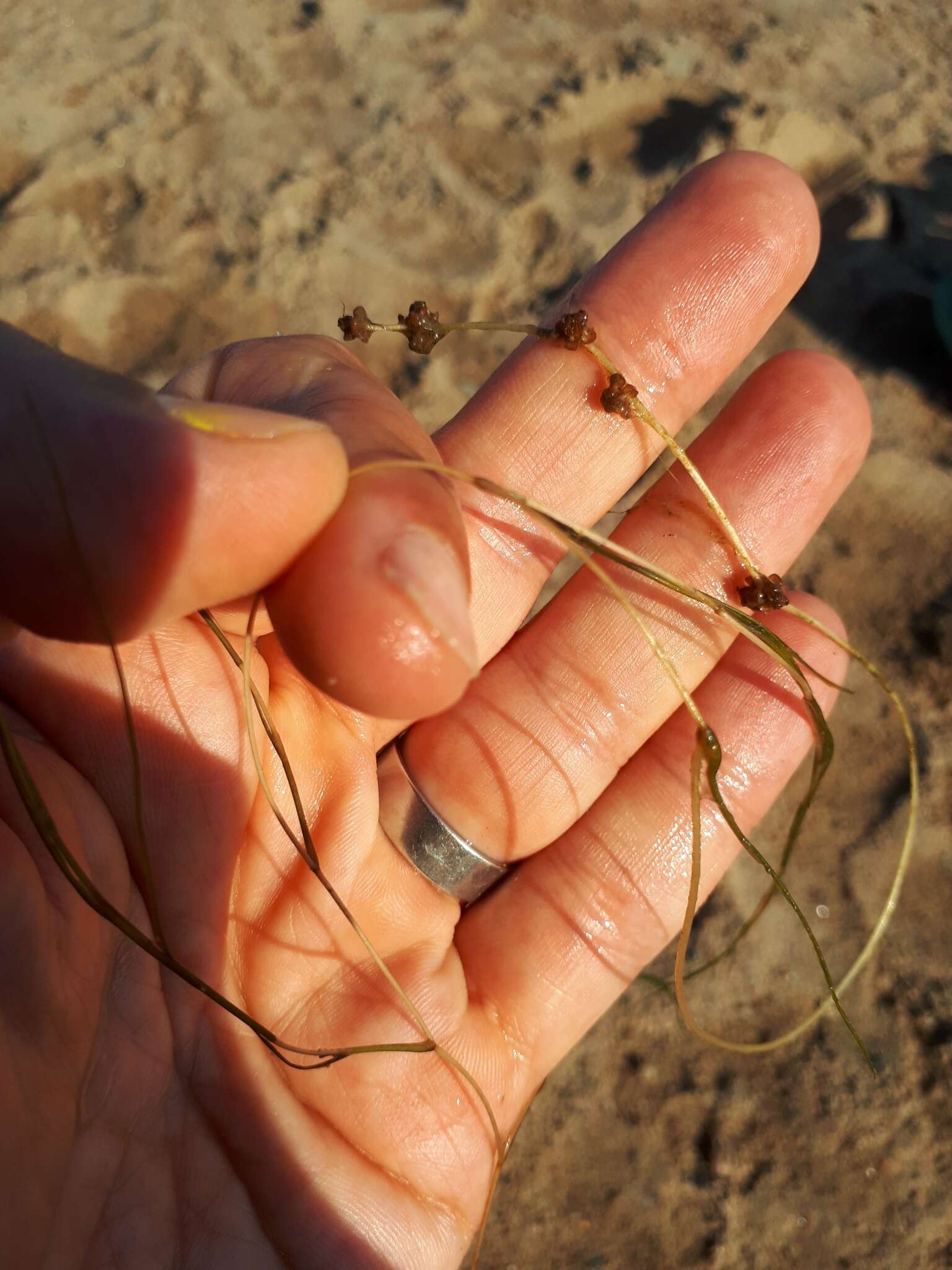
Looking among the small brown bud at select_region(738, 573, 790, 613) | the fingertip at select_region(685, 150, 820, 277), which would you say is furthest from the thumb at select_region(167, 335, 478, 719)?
the fingertip at select_region(685, 150, 820, 277)

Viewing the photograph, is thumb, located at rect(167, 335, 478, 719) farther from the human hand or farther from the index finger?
the index finger

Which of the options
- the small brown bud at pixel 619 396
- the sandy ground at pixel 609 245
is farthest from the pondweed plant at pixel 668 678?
the sandy ground at pixel 609 245

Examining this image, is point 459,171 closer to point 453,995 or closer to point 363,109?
point 363,109

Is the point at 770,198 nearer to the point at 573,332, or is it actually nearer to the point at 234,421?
the point at 573,332

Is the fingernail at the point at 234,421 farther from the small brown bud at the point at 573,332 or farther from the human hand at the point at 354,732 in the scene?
the small brown bud at the point at 573,332

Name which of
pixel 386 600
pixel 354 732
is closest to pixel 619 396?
pixel 354 732
